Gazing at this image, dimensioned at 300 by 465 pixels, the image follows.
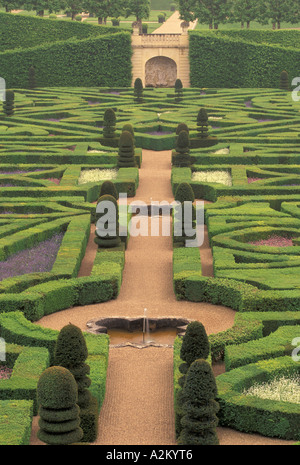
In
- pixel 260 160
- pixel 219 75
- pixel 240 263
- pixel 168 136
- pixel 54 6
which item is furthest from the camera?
pixel 54 6

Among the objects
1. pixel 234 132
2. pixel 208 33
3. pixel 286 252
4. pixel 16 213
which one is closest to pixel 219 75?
pixel 208 33

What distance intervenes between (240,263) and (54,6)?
5695cm

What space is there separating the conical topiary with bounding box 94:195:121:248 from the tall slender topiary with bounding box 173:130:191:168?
11.6m

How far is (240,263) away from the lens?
23.5 m

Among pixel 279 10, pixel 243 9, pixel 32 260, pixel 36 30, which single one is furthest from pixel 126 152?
pixel 279 10

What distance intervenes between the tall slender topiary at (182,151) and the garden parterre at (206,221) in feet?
1.80

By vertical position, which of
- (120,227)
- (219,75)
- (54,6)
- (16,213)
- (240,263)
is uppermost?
(54,6)

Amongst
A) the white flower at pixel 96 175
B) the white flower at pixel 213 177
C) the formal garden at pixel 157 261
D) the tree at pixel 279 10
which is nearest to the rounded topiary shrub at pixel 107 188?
the formal garden at pixel 157 261

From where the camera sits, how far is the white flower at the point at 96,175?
114 feet

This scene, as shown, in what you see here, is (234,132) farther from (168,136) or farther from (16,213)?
(16,213)

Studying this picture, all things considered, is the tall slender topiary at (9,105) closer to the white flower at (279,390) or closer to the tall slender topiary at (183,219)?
the tall slender topiary at (183,219)

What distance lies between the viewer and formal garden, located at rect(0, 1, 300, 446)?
15344 millimetres

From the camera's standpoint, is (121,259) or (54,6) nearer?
(121,259)

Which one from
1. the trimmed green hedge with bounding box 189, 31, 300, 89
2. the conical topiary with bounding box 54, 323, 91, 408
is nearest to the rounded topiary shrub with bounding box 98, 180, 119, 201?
the conical topiary with bounding box 54, 323, 91, 408
